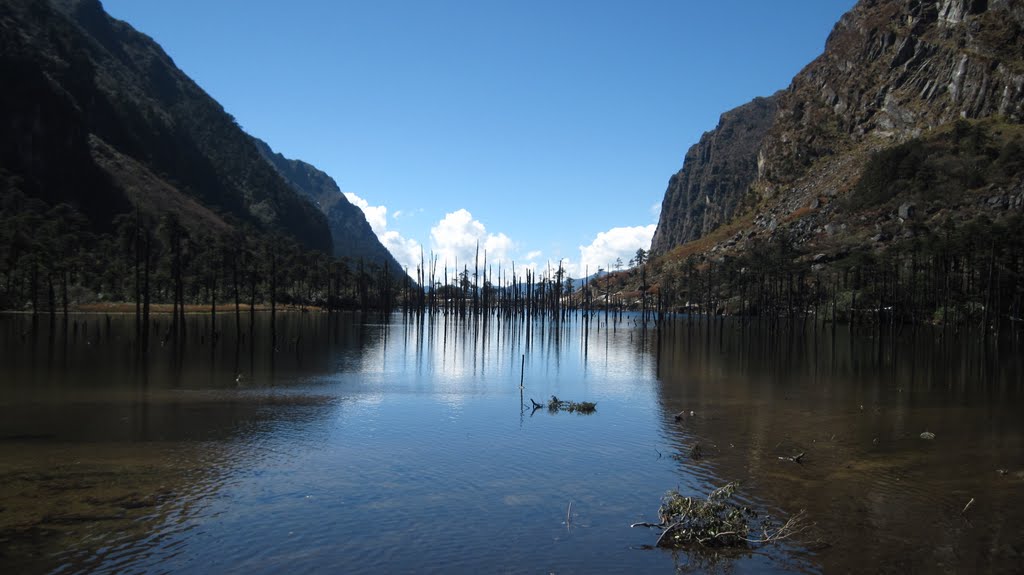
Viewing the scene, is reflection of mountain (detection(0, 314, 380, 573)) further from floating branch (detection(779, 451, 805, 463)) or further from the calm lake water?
floating branch (detection(779, 451, 805, 463))

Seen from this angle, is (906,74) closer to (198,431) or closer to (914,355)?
(914,355)

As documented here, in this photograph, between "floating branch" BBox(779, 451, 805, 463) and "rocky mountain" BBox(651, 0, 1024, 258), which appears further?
"rocky mountain" BBox(651, 0, 1024, 258)

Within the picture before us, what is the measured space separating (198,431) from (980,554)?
26919mm

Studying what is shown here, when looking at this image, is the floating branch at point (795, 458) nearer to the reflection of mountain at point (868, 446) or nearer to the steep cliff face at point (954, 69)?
the reflection of mountain at point (868, 446)

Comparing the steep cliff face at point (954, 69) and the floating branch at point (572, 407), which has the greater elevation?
the steep cliff face at point (954, 69)

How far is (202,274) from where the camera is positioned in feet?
453

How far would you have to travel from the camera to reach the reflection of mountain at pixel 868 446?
16.9m

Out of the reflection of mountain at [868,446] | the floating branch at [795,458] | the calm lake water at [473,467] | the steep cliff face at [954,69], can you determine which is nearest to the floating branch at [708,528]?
the calm lake water at [473,467]

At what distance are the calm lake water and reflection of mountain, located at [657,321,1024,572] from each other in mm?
118

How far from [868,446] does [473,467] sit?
1614 centimetres

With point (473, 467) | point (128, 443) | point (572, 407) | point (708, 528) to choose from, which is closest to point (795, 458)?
point (708, 528)

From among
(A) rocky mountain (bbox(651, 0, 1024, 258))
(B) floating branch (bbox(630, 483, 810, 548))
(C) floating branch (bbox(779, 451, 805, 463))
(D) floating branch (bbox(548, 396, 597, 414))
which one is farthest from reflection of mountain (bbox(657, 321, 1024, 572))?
(A) rocky mountain (bbox(651, 0, 1024, 258))

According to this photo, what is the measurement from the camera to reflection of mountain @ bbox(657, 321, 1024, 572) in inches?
665

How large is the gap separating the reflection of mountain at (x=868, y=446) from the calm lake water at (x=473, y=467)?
0.39ft
